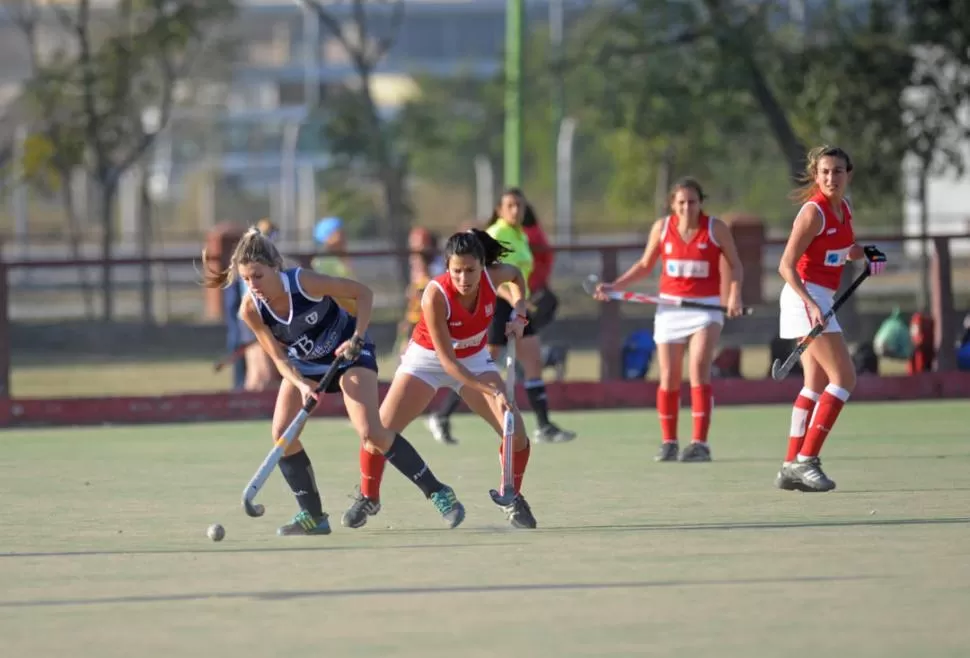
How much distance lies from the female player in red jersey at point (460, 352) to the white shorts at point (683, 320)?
2654 millimetres

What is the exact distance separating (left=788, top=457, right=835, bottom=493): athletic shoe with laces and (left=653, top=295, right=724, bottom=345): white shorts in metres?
1.74

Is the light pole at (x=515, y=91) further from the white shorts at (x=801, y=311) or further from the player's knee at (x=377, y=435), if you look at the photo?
the player's knee at (x=377, y=435)

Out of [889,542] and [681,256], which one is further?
[681,256]

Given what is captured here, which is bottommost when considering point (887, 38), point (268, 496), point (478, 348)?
point (268, 496)

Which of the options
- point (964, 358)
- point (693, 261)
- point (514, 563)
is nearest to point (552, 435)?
point (693, 261)

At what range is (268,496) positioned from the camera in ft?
33.2

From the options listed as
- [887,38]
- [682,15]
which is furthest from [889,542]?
[887,38]

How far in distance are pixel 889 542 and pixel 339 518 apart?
2.69 metres

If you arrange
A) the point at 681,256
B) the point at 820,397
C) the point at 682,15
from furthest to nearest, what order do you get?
the point at 682,15 → the point at 681,256 → the point at 820,397

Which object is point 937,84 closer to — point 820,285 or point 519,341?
point 519,341

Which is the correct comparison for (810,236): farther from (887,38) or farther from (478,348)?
(887,38)

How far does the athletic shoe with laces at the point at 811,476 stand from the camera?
9695 millimetres

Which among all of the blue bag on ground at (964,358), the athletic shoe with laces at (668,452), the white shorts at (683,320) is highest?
the white shorts at (683,320)

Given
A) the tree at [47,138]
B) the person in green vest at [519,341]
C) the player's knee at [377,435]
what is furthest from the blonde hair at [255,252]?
the tree at [47,138]
